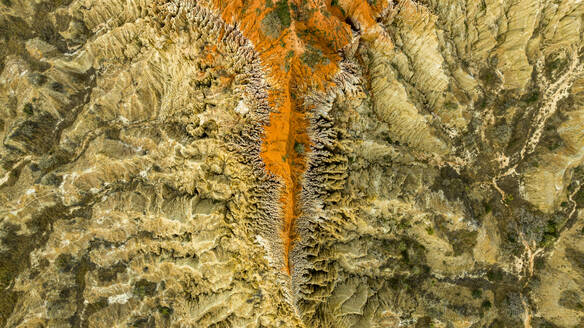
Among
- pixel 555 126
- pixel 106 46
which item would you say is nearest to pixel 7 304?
pixel 106 46

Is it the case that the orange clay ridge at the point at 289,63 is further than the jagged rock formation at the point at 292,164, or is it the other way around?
the jagged rock formation at the point at 292,164

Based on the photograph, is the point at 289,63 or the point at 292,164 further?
the point at 292,164

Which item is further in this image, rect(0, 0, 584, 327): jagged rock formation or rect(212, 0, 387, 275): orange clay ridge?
rect(0, 0, 584, 327): jagged rock formation

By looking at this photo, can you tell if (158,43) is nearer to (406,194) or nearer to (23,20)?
(23,20)
